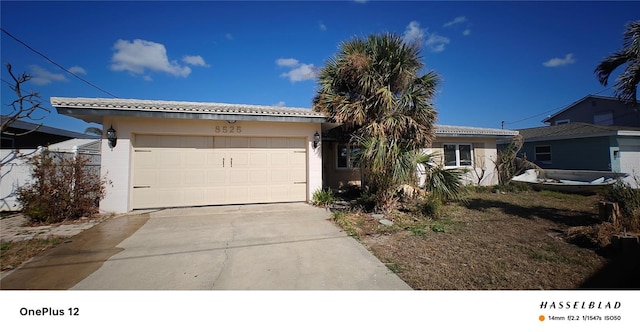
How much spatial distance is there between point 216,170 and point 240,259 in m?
4.36

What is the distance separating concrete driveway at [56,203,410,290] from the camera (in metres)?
2.95

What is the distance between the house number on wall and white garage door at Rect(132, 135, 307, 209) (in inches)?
8.4

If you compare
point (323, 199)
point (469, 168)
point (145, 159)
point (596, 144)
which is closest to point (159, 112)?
point (145, 159)

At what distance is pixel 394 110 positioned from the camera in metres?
6.84

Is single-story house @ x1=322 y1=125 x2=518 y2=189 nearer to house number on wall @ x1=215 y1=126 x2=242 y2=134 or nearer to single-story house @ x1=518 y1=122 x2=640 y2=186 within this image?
house number on wall @ x1=215 y1=126 x2=242 y2=134

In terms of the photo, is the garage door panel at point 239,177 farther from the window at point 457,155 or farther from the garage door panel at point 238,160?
the window at point 457,155

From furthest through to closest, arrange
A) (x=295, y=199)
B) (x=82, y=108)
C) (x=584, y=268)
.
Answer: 1. (x=295, y=199)
2. (x=82, y=108)
3. (x=584, y=268)

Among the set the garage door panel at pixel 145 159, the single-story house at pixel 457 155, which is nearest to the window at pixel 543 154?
the single-story house at pixel 457 155

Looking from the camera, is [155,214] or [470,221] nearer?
[470,221]

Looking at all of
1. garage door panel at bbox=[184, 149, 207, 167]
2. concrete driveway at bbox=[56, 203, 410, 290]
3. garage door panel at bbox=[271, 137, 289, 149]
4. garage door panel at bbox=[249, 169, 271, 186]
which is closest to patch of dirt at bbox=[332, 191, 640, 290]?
concrete driveway at bbox=[56, 203, 410, 290]
